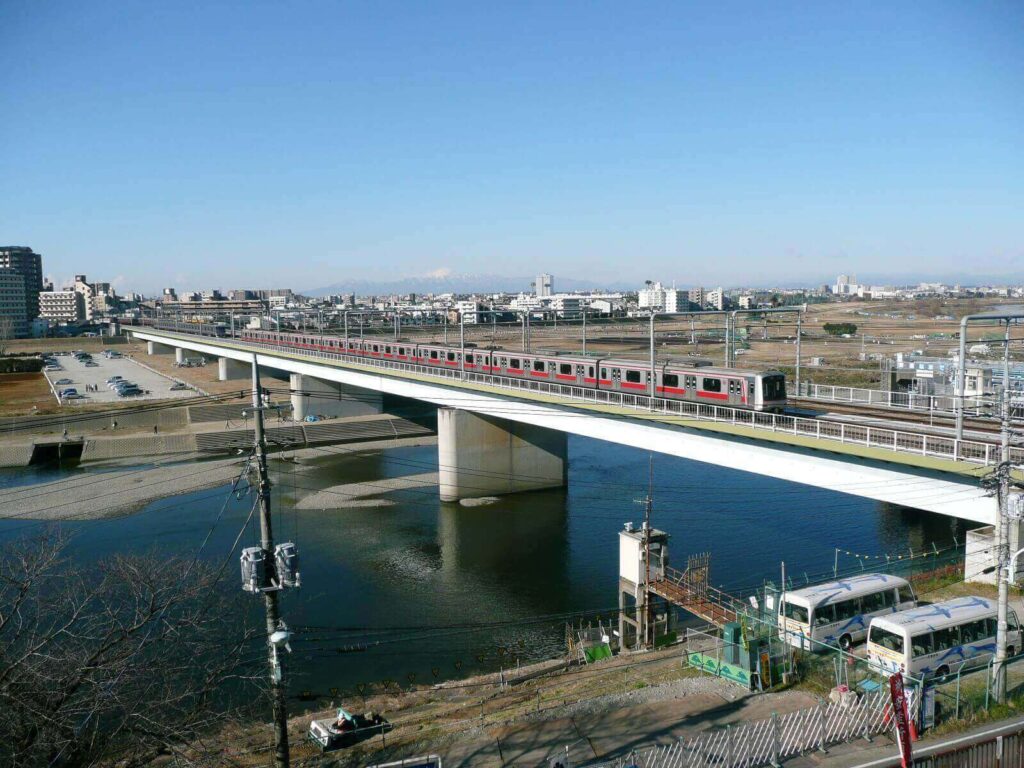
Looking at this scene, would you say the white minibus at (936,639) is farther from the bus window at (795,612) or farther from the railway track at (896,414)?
the railway track at (896,414)

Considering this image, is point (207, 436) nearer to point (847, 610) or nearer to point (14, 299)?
point (847, 610)

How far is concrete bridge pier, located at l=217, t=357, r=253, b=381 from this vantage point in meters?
73.9

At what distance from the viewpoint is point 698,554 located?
2581 centimetres

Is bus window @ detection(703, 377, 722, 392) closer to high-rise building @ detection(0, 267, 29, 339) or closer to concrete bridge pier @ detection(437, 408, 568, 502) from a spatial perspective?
concrete bridge pier @ detection(437, 408, 568, 502)

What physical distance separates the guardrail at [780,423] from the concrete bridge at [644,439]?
0.04 m

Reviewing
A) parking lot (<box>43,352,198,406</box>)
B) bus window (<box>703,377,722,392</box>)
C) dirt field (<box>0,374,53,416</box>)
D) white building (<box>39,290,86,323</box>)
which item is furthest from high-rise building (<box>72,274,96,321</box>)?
bus window (<box>703,377,722,392</box>)

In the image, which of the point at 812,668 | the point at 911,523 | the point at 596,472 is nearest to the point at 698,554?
the point at 911,523

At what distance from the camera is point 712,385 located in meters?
24.2

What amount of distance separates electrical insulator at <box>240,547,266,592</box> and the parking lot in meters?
55.5

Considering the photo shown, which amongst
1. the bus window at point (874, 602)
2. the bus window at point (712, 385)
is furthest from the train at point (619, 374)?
the bus window at point (874, 602)

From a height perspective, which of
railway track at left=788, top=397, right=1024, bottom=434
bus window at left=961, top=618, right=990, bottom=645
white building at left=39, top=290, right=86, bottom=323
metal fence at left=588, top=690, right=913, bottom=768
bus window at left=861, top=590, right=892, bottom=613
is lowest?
bus window at left=861, top=590, right=892, bottom=613

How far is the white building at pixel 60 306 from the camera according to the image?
169 metres

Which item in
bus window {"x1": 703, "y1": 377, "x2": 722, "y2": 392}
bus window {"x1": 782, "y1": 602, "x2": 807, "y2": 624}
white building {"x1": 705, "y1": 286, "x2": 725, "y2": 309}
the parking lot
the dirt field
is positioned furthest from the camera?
white building {"x1": 705, "y1": 286, "x2": 725, "y2": 309}

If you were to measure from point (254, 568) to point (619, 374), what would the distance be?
68.7ft
